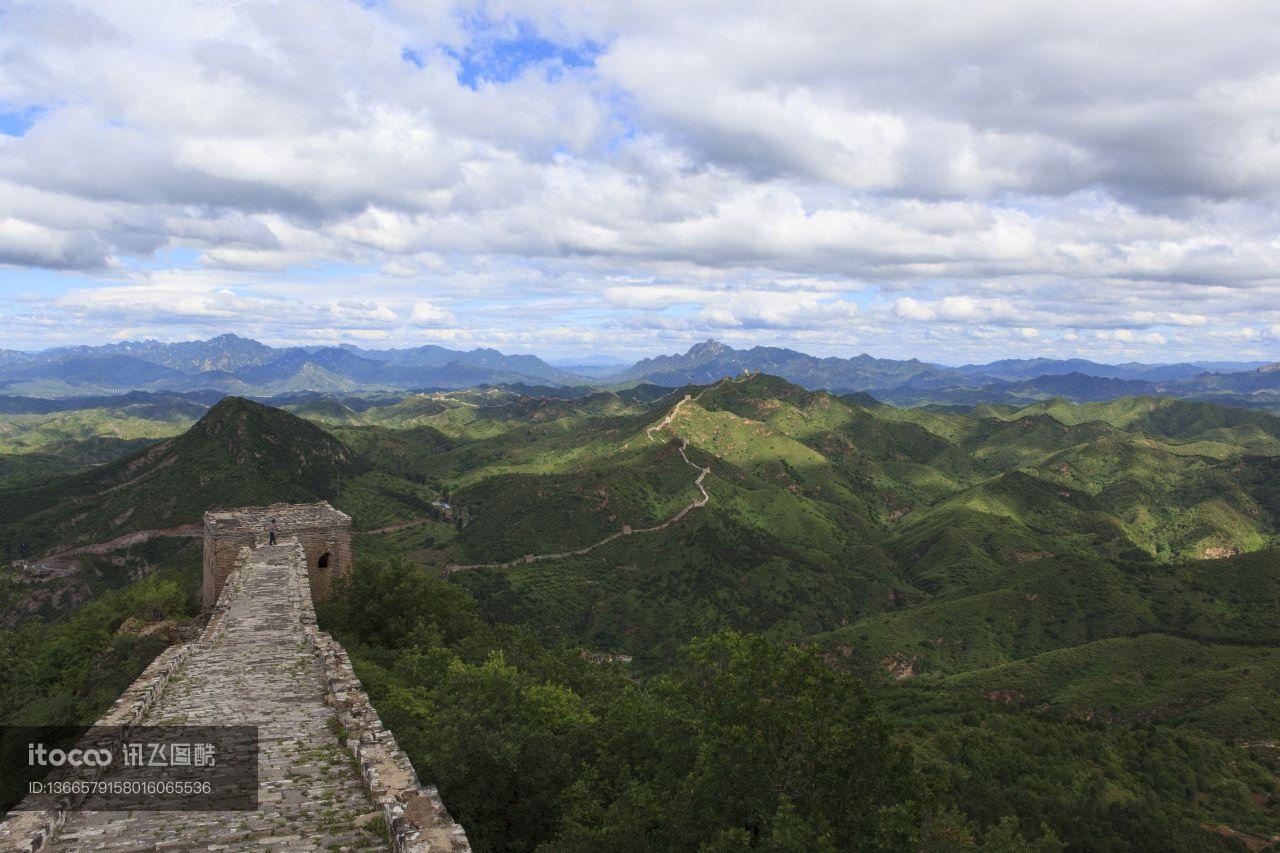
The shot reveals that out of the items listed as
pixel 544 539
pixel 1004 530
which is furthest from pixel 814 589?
pixel 1004 530

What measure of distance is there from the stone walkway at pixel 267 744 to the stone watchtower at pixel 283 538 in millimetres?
8744

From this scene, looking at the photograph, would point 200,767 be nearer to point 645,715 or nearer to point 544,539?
point 645,715

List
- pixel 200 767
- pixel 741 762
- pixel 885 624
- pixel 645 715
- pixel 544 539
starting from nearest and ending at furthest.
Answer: pixel 200 767, pixel 741 762, pixel 645 715, pixel 885 624, pixel 544 539

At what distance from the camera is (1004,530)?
187 m

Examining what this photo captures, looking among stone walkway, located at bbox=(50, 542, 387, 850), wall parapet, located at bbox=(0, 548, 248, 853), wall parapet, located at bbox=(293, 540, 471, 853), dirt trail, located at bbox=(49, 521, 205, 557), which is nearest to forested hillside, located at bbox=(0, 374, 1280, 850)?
wall parapet, located at bbox=(293, 540, 471, 853)

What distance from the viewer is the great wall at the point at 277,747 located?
14477mm

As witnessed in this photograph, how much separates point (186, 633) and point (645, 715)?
72.7 ft

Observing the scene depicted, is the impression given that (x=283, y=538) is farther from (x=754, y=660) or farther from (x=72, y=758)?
(x=754, y=660)

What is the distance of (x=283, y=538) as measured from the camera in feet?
148

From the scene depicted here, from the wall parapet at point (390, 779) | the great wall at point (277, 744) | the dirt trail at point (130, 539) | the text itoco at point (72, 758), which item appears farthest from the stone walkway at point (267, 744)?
the dirt trail at point (130, 539)

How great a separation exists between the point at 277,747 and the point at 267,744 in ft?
1.36

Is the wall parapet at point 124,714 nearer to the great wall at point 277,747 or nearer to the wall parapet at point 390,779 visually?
the great wall at point 277,747

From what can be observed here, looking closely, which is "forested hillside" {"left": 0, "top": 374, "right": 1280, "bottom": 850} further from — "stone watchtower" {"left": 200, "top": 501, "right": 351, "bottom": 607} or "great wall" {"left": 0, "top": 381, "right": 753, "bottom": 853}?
"stone watchtower" {"left": 200, "top": 501, "right": 351, "bottom": 607}

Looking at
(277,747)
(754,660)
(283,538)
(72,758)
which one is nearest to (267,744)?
(277,747)
